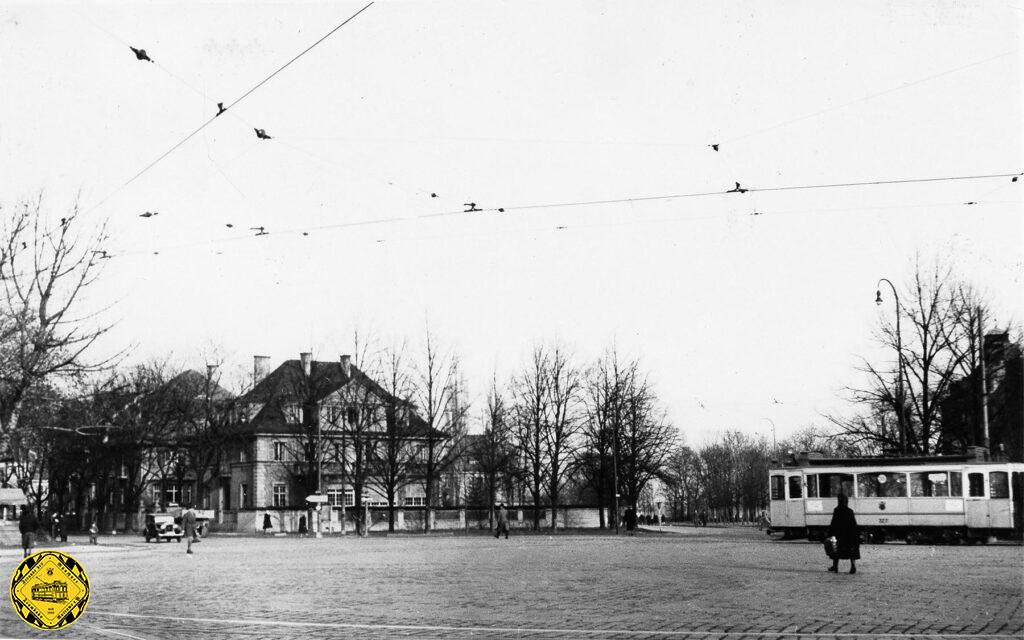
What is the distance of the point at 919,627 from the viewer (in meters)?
11.5

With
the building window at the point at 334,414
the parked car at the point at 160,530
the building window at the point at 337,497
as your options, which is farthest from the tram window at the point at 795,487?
the building window at the point at 337,497

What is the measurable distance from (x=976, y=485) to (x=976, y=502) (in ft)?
1.84

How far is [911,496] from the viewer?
37312 millimetres

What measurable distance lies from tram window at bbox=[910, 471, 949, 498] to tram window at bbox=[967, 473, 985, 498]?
0.71 metres

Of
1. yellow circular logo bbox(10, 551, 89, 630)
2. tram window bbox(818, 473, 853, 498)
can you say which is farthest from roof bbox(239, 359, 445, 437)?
yellow circular logo bbox(10, 551, 89, 630)

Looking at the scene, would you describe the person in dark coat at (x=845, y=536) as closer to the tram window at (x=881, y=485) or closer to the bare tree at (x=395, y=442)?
the tram window at (x=881, y=485)

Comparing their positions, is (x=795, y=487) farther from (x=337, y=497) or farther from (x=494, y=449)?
(x=337, y=497)

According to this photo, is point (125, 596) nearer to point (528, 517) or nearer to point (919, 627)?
point (919, 627)

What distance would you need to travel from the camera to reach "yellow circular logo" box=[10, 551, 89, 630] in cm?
769

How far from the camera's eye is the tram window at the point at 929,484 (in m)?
36.7

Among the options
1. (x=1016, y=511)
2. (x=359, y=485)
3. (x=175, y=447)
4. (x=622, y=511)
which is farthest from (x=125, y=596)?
(x=622, y=511)

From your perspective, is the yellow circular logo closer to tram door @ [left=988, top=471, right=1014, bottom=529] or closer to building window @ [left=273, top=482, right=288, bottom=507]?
tram door @ [left=988, top=471, right=1014, bottom=529]

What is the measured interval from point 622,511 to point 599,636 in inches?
2723

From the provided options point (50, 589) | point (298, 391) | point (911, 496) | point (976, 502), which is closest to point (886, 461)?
point (911, 496)
